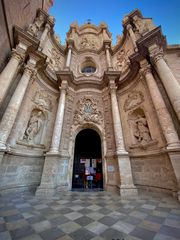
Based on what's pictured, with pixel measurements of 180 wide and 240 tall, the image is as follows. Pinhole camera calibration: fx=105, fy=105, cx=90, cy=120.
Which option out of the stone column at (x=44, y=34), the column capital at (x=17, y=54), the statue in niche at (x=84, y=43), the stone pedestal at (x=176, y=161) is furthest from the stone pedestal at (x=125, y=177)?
the statue in niche at (x=84, y=43)

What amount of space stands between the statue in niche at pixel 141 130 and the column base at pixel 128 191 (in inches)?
102

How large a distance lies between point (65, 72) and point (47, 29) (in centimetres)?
515

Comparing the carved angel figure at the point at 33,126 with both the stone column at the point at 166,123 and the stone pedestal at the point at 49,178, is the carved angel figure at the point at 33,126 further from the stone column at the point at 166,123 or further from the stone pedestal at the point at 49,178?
the stone column at the point at 166,123

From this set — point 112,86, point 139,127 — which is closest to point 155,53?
point 112,86

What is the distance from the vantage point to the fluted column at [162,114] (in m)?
4.61

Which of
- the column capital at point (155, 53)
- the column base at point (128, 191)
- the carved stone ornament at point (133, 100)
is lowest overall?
the column base at point (128, 191)

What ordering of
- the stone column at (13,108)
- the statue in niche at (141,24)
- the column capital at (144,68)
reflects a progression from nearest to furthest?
the stone column at (13,108), the column capital at (144,68), the statue in niche at (141,24)

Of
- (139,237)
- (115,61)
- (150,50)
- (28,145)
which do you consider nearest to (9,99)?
(28,145)

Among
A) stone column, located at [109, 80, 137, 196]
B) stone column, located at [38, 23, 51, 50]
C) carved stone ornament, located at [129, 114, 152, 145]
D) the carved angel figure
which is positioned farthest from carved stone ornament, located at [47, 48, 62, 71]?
carved stone ornament, located at [129, 114, 152, 145]

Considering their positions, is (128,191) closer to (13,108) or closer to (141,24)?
(13,108)

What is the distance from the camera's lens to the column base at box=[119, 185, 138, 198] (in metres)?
5.00

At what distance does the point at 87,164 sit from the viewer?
8.60 meters

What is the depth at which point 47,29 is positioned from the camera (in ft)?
31.4

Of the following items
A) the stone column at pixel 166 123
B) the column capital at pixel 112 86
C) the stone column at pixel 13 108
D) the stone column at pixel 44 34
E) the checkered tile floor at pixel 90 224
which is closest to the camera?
the checkered tile floor at pixel 90 224
